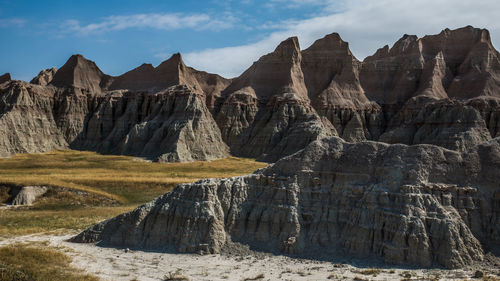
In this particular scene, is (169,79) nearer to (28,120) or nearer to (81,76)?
(81,76)

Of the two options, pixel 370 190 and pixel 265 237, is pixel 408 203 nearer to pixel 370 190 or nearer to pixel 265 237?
pixel 370 190

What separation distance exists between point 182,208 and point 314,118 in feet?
245

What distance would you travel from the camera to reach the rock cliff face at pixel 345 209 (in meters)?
19.3

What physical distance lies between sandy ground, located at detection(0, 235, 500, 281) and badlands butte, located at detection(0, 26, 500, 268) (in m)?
0.87

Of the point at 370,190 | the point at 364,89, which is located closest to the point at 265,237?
the point at 370,190

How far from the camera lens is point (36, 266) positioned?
18625 mm

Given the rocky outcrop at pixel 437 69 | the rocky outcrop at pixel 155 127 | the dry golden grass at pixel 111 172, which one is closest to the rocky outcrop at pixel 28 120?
the dry golden grass at pixel 111 172

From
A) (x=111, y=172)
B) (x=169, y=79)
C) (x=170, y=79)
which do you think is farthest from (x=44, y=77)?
(x=111, y=172)

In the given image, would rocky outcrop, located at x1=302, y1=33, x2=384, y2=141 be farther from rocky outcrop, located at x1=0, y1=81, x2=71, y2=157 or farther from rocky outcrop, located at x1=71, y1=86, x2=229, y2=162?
rocky outcrop, located at x1=0, y1=81, x2=71, y2=157

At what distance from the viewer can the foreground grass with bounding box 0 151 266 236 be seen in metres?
31.9

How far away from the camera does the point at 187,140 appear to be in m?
86.6

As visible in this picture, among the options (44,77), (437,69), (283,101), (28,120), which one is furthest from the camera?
(44,77)

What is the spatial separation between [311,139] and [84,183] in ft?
168

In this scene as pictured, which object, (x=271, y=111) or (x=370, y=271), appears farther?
(x=271, y=111)
